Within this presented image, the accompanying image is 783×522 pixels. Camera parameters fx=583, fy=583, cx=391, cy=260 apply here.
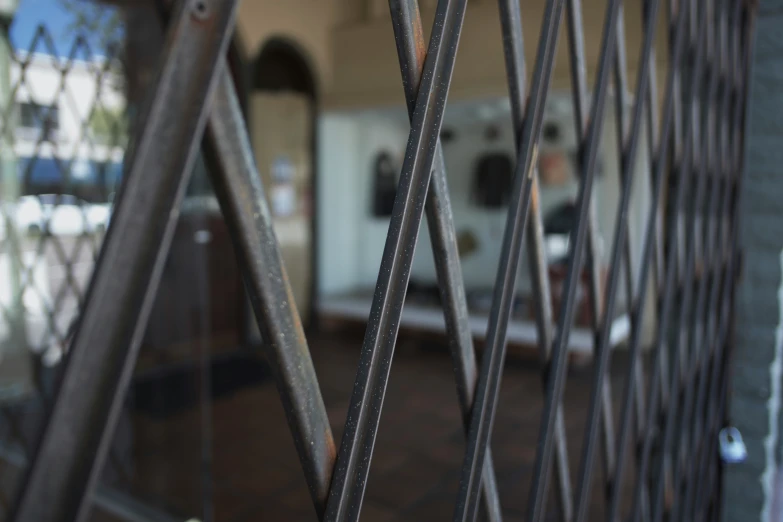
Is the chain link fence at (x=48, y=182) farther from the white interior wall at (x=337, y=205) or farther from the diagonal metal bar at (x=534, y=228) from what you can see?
the white interior wall at (x=337, y=205)

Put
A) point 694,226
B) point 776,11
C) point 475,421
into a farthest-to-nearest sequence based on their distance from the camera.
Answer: point 776,11
point 694,226
point 475,421

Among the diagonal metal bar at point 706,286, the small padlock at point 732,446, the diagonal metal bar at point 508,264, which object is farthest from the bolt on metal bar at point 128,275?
the small padlock at point 732,446

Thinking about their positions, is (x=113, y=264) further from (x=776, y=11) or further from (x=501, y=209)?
(x=501, y=209)

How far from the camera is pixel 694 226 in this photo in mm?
1344

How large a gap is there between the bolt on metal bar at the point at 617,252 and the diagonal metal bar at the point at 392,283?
1.68 feet

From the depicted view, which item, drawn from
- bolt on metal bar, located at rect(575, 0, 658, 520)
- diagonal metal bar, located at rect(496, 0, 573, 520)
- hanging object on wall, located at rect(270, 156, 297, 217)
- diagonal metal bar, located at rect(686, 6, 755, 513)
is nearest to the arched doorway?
hanging object on wall, located at rect(270, 156, 297, 217)

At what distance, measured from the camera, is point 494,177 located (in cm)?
574

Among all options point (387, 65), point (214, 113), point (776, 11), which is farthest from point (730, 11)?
point (387, 65)

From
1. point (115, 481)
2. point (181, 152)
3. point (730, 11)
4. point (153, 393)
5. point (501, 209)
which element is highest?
point (730, 11)

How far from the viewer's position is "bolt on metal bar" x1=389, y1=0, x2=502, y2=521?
1.80 ft

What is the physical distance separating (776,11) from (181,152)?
1.64 metres

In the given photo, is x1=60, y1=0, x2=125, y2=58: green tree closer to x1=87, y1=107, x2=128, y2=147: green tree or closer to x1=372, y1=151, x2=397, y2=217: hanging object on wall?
x1=87, y1=107, x2=128, y2=147: green tree

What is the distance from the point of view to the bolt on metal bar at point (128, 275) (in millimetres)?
343

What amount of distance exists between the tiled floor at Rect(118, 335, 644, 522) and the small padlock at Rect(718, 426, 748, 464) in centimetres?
112
